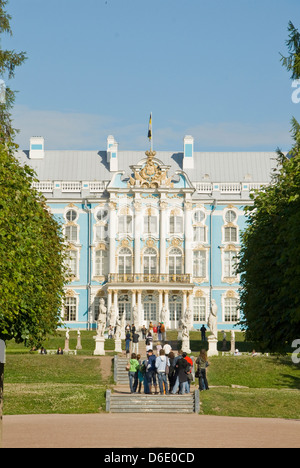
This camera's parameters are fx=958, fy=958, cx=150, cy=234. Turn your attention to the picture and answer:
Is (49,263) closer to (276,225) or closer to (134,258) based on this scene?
(276,225)

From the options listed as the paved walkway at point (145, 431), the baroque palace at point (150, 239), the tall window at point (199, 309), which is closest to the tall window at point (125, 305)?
→ the baroque palace at point (150, 239)

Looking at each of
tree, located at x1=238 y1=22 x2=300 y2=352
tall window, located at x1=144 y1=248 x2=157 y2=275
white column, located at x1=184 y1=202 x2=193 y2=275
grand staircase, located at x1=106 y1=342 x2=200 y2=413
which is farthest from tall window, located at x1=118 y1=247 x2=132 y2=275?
grand staircase, located at x1=106 y1=342 x2=200 y2=413

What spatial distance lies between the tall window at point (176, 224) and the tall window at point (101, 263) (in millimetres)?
5951

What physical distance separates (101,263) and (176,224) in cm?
701

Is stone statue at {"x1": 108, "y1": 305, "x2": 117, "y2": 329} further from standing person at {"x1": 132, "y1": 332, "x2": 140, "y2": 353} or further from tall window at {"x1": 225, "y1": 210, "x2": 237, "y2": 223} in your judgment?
standing person at {"x1": 132, "y1": 332, "x2": 140, "y2": 353}

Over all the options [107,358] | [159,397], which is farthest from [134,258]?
[159,397]

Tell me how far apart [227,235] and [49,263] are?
42418 mm

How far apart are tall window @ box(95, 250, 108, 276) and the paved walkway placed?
49029 mm

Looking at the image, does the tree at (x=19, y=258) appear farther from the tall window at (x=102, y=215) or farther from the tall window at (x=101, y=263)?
the tall window at (x=102, y=215)

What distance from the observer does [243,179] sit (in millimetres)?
83375

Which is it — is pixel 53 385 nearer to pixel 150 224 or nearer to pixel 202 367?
pixel 202 367

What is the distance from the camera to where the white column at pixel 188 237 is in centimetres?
7843

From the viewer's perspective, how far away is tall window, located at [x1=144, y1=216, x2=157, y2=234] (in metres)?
79.0

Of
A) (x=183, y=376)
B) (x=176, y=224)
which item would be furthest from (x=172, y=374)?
(x=176, y=224)
